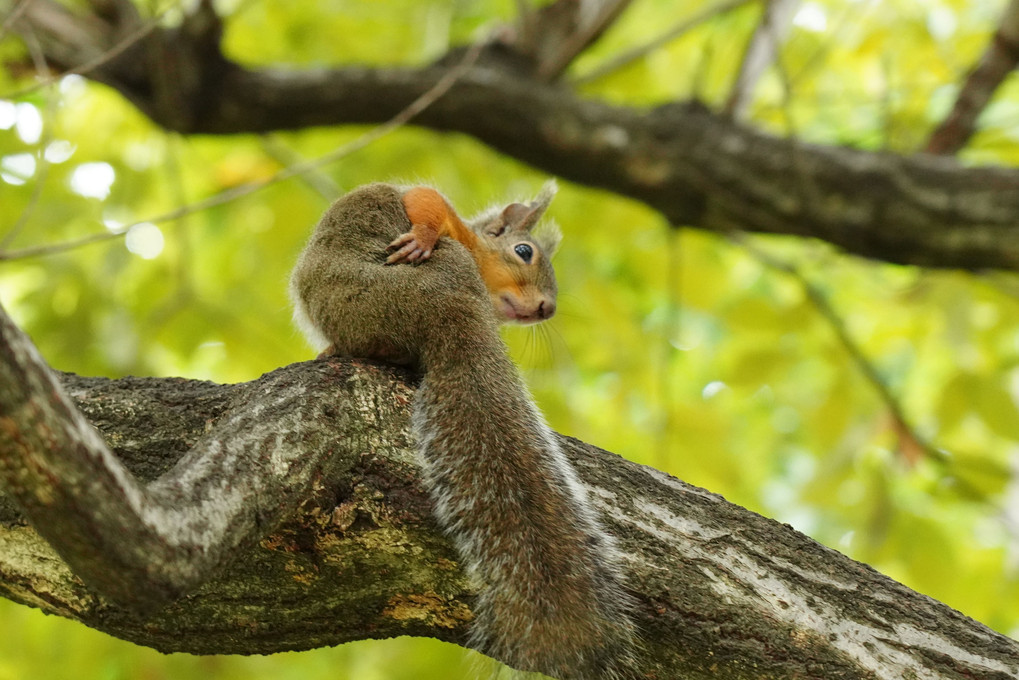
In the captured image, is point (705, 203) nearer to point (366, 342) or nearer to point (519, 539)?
point (366, 342)

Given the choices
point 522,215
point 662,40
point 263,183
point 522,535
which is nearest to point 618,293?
point 662,40

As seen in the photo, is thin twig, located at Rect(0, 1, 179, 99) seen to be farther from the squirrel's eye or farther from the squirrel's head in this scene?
the squirrel's eye

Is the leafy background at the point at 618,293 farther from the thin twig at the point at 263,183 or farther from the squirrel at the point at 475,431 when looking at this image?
the squirrel at the point at 475,431

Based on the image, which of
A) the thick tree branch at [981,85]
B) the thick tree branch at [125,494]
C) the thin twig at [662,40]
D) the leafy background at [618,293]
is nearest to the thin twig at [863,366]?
the leafy background at [618,293]

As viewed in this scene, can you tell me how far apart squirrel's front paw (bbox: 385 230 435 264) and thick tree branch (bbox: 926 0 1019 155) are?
121 inches

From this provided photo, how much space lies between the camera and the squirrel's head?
3.33 meters

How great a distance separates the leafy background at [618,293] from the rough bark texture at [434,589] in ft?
4.28

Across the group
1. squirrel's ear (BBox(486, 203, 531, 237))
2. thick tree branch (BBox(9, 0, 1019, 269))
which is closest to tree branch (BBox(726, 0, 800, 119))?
thick tree branch (BBox(9, 0, 1019, 269))

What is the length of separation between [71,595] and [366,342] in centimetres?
93

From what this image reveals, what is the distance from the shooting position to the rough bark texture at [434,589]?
1.95m

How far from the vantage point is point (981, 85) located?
4332mm

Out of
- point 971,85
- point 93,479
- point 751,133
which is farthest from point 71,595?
Answer: point 971,85

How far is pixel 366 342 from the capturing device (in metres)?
2.49

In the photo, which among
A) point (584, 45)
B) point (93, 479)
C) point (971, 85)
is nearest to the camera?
point (93, 479)
